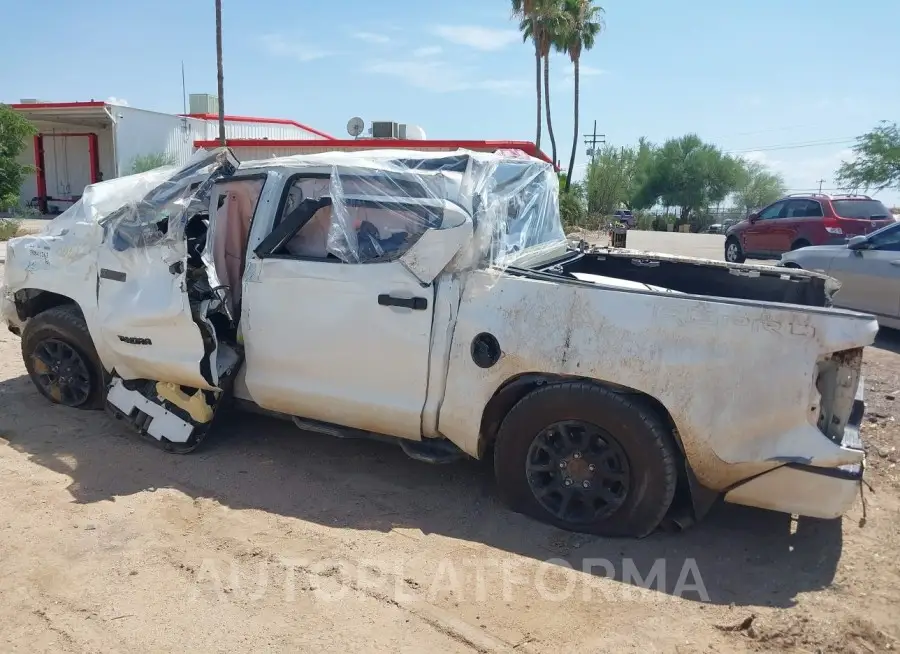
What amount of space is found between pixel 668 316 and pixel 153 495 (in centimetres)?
293

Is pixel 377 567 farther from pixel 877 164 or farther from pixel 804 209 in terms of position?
pixel 877 164

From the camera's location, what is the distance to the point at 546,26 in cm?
3375

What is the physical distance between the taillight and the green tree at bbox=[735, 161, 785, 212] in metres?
45.9

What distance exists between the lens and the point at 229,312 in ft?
14.9

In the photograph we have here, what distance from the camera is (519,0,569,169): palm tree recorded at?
3331cm

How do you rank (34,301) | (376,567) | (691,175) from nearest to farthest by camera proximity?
(376,567)
(34,301)
(691,175)

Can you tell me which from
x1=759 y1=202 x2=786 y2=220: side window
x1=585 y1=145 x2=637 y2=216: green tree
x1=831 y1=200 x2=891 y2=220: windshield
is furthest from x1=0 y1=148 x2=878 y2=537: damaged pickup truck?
x1=585 y1=145 x2=637 y2=216: green tree

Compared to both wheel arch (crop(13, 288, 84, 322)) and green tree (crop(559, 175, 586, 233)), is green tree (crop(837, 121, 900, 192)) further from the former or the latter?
wheel arch (crop(13, 288, 84, 322))

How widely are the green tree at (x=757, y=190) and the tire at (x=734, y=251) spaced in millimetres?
43297

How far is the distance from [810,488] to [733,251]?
51.9 feet

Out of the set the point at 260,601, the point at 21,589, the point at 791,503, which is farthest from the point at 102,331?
the point at 791,503

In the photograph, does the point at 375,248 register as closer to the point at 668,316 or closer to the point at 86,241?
the point at 668,316

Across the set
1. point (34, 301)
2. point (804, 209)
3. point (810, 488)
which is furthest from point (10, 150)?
point (810, 488)

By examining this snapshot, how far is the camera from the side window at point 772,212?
1634 cm
